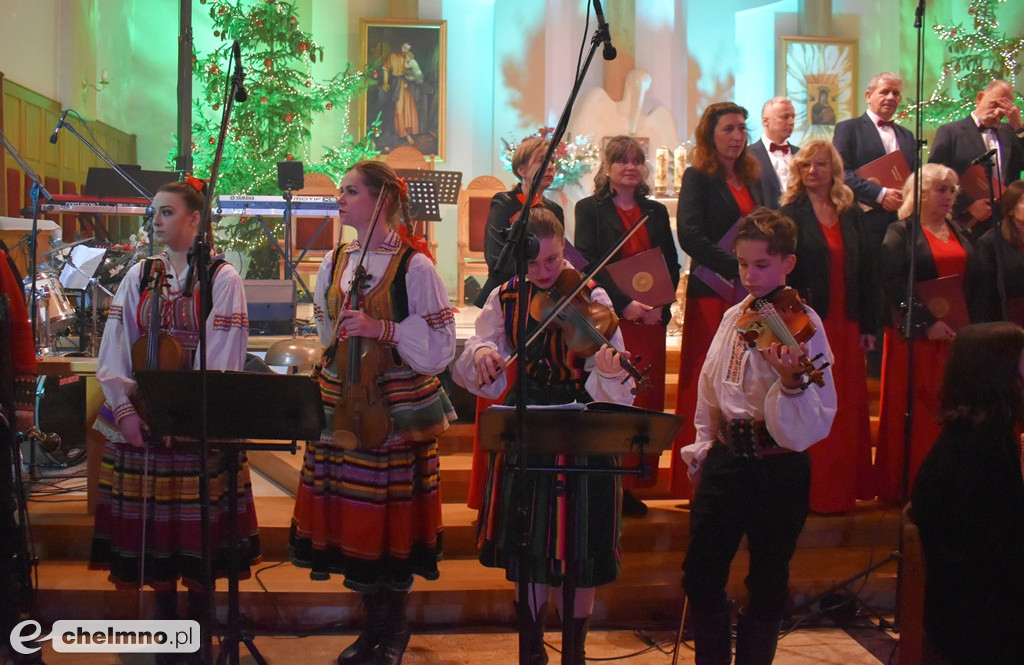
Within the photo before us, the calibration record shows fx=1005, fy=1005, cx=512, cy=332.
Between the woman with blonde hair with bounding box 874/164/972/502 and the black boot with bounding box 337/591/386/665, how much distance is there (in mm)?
2620

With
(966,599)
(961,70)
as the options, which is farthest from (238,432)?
(961,70)

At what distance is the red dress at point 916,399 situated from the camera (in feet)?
15.7

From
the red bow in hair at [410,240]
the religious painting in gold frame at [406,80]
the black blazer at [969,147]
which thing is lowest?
the red bow in hair at [410,240]

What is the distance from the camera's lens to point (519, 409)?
7.80 ft

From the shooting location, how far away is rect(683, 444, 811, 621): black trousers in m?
2.99

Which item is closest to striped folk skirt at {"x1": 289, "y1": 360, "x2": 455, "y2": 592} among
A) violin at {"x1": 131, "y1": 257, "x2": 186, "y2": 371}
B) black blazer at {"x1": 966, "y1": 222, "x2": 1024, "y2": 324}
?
violin at {"x1": 131, "y1": 257, "x2": 186, "y2": 371}

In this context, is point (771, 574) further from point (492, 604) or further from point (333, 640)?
point (333, 640)

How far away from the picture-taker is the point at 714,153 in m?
4.42

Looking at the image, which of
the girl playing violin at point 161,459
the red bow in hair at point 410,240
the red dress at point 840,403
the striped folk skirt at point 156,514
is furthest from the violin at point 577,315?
the red dress at point 840,403

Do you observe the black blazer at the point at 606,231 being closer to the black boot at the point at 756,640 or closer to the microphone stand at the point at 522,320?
the black boot at the point at 756,640

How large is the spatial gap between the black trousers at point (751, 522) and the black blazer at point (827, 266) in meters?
1.52

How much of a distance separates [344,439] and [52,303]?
12.2ft

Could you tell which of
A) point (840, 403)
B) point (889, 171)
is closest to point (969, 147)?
point (889, 171)

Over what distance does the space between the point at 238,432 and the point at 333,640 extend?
1.39m
